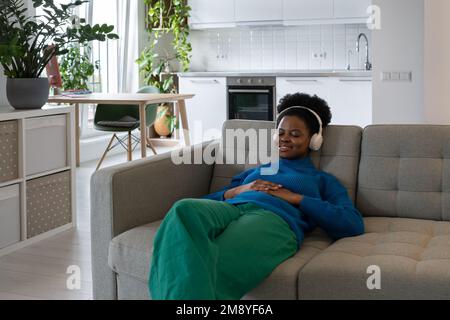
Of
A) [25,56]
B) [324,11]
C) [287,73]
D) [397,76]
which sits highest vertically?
[324,11]

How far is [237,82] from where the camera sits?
759 cm

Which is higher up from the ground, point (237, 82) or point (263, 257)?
point (237, 82)

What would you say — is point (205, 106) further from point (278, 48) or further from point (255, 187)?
point (255, 187)

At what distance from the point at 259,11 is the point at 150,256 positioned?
5.67 m

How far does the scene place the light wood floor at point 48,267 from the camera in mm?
3260

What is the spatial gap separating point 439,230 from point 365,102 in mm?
4385

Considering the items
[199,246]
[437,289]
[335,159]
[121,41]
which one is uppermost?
[121,41]

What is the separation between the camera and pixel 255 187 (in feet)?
8.93

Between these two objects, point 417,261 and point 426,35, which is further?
point 426,35

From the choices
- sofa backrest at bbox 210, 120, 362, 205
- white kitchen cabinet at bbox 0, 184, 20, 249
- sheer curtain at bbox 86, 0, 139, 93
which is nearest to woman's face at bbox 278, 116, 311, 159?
sofa backrest at bbox 210, 120, 362, 205

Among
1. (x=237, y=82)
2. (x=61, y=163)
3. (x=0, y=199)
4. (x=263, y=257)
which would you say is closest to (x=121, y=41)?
(x=237, y=82)

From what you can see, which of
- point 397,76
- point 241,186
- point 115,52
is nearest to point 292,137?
point 241,186

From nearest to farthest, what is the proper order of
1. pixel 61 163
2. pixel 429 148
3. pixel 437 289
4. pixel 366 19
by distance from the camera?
pixel 437 289 → pixel 429 148 → pixel 61 163 → pixel 366 19

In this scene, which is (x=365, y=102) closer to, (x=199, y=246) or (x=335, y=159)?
(x=335, y=159)
